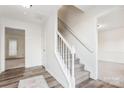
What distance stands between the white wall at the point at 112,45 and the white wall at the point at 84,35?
4.02m

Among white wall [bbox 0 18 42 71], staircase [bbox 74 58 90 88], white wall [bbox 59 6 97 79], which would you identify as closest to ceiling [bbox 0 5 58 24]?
white wall [bbox 0 18 42 71]

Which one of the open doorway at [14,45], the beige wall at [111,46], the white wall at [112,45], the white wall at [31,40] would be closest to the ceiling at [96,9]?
the white wall at [31,40]

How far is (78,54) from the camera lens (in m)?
3.57

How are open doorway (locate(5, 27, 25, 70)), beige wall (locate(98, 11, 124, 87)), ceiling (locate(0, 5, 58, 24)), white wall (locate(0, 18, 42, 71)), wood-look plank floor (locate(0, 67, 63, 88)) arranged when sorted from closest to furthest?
wood-look plank floor (locate(0, 67, 63, 88)) < ceiling (locate(0, 5, 58, 24)) < white wall (locate(0, 18, 42, 71)) < beige wall (locate(98, 11, 124, 87)) < open doorway (locate(5, 27, 25, 70))

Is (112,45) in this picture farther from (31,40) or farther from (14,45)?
(14,45)

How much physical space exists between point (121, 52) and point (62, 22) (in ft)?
15.0

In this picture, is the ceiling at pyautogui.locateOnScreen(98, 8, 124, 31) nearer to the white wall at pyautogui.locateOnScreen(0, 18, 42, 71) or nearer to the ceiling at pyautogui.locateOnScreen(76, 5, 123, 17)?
the ceiling at pyautogui.locateOnScreen(76, 5, 123, 17)

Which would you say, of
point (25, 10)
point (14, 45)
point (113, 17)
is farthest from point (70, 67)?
point (14, 45)

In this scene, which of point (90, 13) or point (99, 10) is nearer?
point (99, 10)

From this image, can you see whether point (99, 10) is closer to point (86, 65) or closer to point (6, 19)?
point (86, 65)

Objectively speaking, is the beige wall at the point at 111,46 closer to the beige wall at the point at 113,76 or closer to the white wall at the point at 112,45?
the white wall at the point at 112,45

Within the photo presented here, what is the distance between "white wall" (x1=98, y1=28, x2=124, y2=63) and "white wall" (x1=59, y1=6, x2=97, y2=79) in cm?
402

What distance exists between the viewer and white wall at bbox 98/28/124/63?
5.86 metres
